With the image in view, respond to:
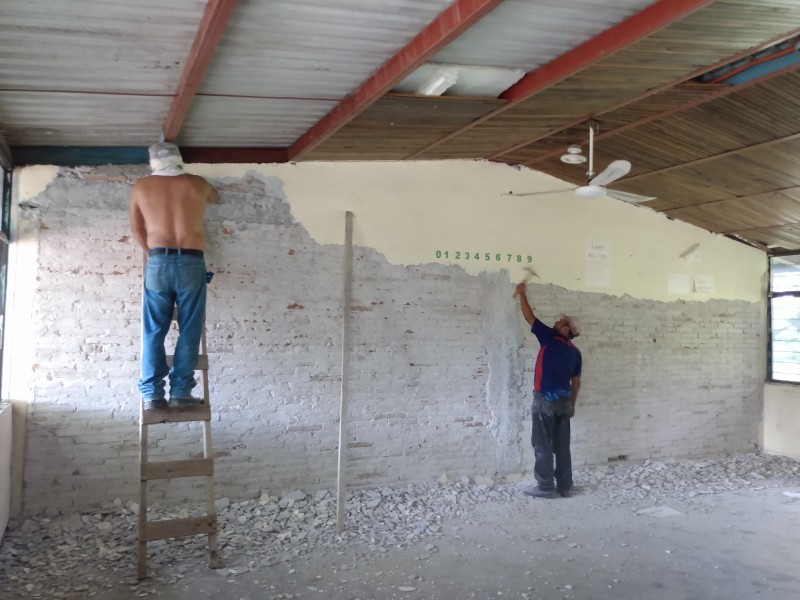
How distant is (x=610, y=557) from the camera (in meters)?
4.50

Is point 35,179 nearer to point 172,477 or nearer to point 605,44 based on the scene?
point 172,477

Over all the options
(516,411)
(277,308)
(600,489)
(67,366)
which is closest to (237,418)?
(277,308)

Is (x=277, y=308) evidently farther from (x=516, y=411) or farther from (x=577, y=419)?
(x=577, y=419)

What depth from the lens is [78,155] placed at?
189 inches

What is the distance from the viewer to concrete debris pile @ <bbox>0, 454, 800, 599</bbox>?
3996mm

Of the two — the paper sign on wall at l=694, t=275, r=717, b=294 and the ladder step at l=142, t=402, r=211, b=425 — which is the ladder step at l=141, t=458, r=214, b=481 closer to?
the ladder step at l=142, t=402, r=211, b=425

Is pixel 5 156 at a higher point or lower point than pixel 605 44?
lower

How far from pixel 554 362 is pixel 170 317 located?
11.7ft

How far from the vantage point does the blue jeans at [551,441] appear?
6000mm

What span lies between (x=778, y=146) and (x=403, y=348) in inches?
142

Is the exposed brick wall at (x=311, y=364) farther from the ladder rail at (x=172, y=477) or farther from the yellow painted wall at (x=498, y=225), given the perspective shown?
the ladder rail at (x=172, y=477)

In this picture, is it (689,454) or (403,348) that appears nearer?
(403,348)

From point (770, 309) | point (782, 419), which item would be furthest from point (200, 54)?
point (782, 419)

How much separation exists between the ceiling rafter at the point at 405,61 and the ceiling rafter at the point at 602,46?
0.95 metres
